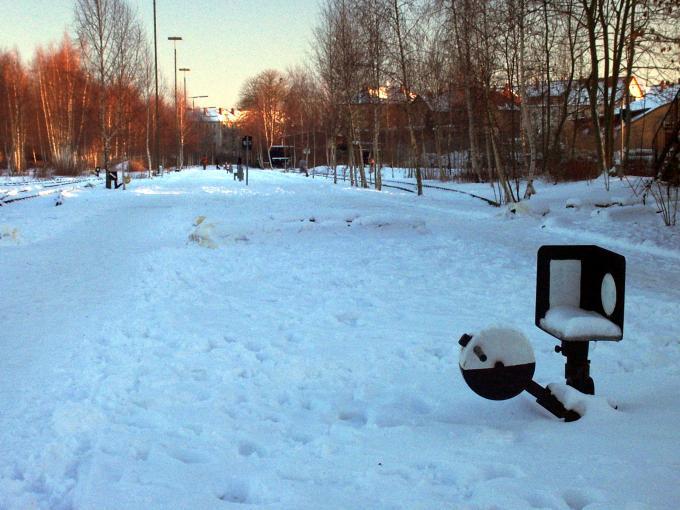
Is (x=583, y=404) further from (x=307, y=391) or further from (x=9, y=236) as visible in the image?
(x=9, y=236)

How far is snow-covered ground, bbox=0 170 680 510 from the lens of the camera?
2736mm

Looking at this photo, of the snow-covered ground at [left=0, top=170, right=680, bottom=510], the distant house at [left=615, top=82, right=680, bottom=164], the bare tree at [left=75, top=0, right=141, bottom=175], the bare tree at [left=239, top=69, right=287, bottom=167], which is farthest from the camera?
the bare tree at [left=239, top=69, right=287, bottom=167]

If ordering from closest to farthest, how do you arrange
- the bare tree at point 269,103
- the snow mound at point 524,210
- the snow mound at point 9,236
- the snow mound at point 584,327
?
1. the snow mound at point 584,327
2. the snow mound at point 9,236
3. the snow mound at point 524,210
4. the bare tree at point 269,103

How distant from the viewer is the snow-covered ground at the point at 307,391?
8.98 ft

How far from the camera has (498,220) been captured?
15.7 m

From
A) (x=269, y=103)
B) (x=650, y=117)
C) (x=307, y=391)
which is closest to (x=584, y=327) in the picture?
(x=307, y=391)

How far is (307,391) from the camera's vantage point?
412 centimetres

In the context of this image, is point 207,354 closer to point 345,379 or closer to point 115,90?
point 345,379

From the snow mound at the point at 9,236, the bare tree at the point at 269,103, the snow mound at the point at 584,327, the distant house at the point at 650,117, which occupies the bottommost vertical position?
the snow mound at the point at 584,327

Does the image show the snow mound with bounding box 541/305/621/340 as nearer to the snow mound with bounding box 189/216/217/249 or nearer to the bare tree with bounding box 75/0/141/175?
the snow mound with bounding box 189/216/217/249

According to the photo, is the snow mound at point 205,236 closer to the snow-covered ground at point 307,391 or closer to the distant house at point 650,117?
the snow-covered ground at point 307,391

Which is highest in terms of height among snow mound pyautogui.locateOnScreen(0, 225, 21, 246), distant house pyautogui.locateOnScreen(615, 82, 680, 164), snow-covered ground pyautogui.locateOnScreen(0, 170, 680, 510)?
distant house pyautogui.locateOnScreen(615, 82, 680, 164)

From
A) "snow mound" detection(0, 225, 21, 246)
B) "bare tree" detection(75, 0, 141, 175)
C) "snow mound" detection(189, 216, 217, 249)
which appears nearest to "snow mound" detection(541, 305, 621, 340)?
"snow mound" detection(189, 216, 217, 249)

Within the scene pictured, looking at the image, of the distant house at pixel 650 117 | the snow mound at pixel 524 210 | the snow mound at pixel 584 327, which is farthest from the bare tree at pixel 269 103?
the snow mound at pixel 584 327
